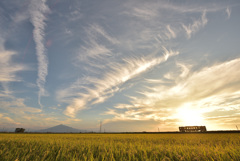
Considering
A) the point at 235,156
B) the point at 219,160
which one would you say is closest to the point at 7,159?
the point at 219,160

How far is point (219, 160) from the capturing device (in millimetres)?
2854

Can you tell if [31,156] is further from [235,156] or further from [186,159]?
[235,156]

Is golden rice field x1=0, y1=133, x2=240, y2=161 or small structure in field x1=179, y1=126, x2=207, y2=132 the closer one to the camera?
golden rice field x1=0, y1=133, x2=240, y2=161

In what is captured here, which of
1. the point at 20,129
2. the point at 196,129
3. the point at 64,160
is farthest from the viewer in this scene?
the point at 20,129

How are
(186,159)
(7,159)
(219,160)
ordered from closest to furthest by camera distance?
1. (219,160)
2. (186,159)
3. (7,159)

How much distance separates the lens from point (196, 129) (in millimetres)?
51844

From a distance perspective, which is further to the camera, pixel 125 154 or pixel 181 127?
pixel 181 127

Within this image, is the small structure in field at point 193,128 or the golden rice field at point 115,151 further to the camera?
the small structure in field at point 193,128

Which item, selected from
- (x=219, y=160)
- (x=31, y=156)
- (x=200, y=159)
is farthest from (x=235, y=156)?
(x=31, y=156)

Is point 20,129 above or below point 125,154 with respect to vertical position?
below

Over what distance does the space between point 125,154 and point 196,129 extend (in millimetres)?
60838

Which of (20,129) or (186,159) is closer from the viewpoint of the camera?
(186,159)

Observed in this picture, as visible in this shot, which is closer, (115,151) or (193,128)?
(115,151)

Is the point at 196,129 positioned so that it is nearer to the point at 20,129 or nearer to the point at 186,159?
the point at 186,159
